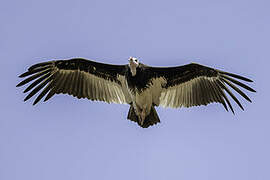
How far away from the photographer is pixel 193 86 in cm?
1291

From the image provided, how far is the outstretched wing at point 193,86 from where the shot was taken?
12.7 meters

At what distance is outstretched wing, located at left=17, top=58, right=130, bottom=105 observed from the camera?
12.6 meters

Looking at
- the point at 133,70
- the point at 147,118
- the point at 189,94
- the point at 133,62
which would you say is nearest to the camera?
the point at 133,62

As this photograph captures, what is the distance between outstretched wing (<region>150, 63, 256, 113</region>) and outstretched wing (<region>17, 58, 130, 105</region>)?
119cm

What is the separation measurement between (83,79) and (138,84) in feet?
5.48

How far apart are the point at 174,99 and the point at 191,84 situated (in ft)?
2.06

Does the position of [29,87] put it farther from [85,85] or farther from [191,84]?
[191,84]

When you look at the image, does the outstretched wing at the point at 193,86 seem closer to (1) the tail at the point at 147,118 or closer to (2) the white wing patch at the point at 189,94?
(2) the white wing patch at the point at 189,94

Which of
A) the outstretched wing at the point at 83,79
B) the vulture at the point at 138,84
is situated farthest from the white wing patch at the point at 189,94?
the outstretched wing at the point at 83,79

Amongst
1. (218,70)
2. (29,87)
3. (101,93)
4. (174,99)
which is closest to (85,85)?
(101,93)

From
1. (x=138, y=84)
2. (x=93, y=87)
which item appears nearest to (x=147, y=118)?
(x=138, y=84)

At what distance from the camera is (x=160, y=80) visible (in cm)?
1269

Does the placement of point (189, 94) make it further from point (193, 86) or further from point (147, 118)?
point (147, 118)

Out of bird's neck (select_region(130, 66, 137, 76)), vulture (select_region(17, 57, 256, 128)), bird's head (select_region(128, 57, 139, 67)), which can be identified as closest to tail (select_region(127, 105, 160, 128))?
vulture (select_region(17, 57, 256, 128))
